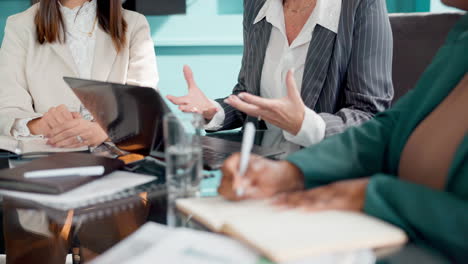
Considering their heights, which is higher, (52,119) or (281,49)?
(281,49)

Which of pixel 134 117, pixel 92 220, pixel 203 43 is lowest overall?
pixel 203 43

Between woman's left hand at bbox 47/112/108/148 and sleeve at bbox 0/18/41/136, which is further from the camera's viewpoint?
sleeve at bbox 0/18/41/136

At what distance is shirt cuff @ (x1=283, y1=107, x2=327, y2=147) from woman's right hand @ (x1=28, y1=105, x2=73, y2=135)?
68 centimetres

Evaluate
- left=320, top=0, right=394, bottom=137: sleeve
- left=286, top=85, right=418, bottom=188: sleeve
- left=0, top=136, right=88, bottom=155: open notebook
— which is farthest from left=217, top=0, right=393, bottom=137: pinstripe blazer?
left=0, top=136, right=88, bottom=155: open notebook

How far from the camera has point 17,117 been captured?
1.76 metres

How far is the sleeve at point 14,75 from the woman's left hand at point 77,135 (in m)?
0.36

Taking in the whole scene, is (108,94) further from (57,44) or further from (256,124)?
(57,44)

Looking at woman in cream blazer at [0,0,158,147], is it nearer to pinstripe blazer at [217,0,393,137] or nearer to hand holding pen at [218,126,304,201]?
pinstripe blazer at [217,0,393,137]

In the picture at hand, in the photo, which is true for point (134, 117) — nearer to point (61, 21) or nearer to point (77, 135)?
point (77, 135)

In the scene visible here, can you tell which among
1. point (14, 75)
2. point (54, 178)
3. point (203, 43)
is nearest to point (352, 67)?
point (54, 178)

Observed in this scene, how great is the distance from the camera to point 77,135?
1.49 metres

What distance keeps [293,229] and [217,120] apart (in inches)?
40.5

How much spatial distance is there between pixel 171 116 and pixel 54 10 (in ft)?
4.05

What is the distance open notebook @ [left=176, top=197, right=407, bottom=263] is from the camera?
25.9 inches
